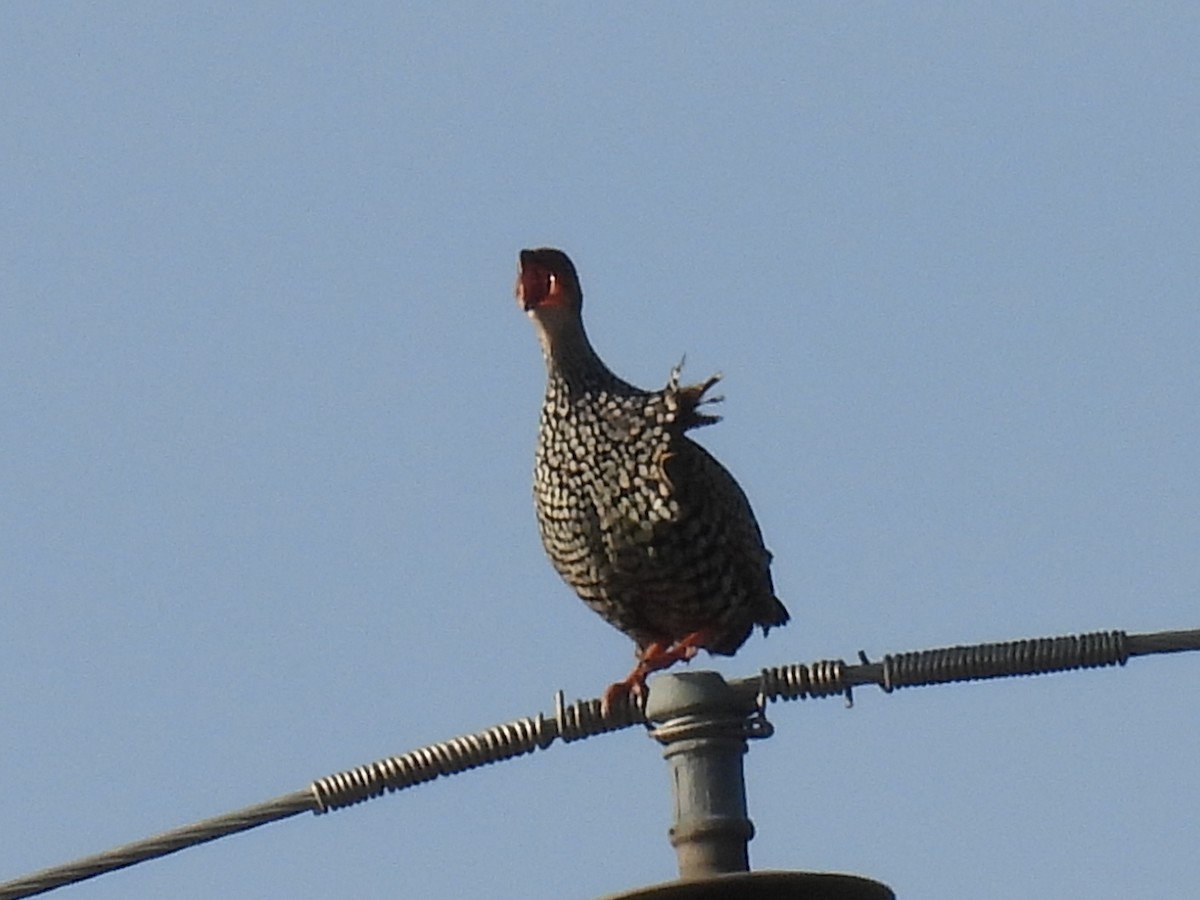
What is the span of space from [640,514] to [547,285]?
2.03ft

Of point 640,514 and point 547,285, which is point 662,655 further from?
point 547,285

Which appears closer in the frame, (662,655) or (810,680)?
(810,680)

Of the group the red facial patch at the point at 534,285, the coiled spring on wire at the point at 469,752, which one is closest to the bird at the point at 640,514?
the red facial patch at the point at 534,285

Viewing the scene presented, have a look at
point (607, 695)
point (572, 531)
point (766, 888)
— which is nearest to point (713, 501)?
point (572, 531)

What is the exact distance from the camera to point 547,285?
689 centimetres

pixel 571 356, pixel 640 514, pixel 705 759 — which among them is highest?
pixel 571 356

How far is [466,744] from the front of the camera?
15.4ft

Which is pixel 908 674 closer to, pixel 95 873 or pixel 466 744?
pixel 466 744

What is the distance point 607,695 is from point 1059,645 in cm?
105

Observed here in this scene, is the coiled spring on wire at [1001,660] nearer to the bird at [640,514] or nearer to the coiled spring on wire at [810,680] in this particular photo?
the coiled spring on wire at [810,680]

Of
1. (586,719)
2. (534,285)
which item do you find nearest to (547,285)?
(534,285)

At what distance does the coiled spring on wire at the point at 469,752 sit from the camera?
4.69 metres

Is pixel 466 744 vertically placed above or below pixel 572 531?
below

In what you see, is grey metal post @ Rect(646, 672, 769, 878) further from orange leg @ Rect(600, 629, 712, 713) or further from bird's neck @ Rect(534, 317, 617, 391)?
bird's neck @ Rect(534, 317, 617, 391)
